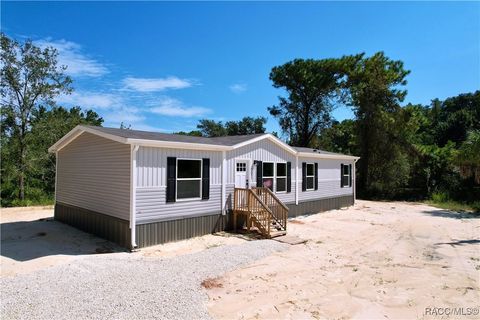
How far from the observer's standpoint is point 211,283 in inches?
244

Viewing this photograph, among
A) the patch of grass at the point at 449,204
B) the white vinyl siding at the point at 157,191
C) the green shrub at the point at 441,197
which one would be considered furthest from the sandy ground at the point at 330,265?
the green shrub at the point at 441,197

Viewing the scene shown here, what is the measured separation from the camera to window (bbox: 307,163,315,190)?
15672 mm

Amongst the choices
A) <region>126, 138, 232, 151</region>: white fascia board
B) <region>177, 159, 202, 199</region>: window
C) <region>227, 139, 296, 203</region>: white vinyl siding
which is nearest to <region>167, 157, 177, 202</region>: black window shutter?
<region>177, 159, 202, 199</region>: window

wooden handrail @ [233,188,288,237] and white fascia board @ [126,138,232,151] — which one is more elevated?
white fascia board @ [126,138,232,151]

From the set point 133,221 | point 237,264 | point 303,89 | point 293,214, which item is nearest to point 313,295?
point 237,264

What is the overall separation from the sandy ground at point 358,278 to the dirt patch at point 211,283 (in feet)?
0.23

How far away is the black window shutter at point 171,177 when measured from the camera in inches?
366

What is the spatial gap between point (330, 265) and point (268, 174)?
598 centimetres

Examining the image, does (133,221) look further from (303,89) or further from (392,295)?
(303,89)

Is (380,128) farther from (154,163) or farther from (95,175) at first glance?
(95,175)

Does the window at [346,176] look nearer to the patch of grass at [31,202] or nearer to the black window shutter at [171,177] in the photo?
the black window shutter at [171,177]

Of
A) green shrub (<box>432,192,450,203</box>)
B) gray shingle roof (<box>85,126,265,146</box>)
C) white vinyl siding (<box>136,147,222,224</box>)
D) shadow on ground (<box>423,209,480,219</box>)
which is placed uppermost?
gray shingle roof (<box>85,126,265,146</box>)

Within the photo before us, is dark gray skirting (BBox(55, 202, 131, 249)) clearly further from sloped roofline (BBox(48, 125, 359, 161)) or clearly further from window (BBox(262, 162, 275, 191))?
window (BBox(262, 162, 275, 191))

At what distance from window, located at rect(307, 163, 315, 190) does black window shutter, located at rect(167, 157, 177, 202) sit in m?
8.18
